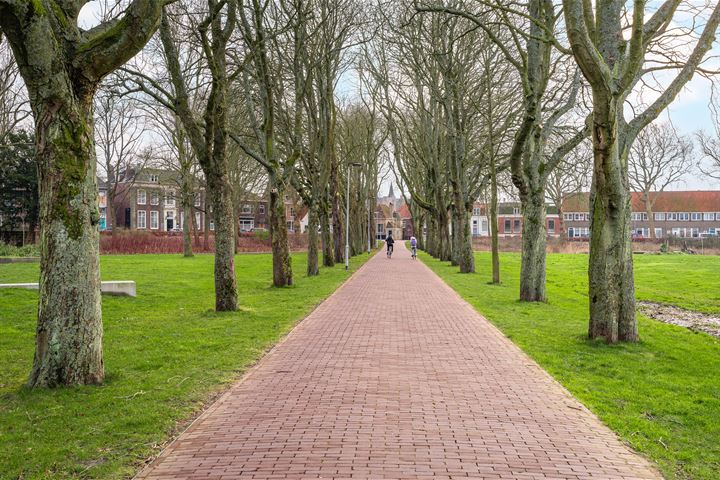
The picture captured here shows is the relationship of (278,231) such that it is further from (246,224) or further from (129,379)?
(246,224)

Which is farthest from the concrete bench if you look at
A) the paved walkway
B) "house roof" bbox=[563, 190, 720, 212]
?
"house roof" bbox=[563, 190, 720, 212]

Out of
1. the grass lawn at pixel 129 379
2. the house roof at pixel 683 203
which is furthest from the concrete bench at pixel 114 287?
the house roof at pixel 683 203

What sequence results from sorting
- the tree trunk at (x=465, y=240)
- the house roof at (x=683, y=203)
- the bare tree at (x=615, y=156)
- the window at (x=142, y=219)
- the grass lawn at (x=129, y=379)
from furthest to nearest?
the house roof at (x=683, y=203)
the window at (x=142, y=219)
the tree trunk at (x=465, y=240)
the bare tree at (x=615, y=156)
the grass lawn at (x=129, y=379)

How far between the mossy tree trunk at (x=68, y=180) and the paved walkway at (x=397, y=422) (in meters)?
1.83

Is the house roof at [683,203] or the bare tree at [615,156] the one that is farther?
the house roof at [683,203]

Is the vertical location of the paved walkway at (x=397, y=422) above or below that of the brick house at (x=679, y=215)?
below

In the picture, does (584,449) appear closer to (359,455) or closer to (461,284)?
(359,455)

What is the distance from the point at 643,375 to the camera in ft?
25.4

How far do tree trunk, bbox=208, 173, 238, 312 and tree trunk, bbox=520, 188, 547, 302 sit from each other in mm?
7171

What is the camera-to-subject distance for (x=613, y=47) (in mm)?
9812

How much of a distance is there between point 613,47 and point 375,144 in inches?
1420

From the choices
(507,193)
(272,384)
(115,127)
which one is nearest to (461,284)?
(272,384)

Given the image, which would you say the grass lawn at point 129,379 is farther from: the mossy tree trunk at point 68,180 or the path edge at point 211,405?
the mossy tree trunk at point 68,180

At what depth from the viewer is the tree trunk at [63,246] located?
21.6 ft
